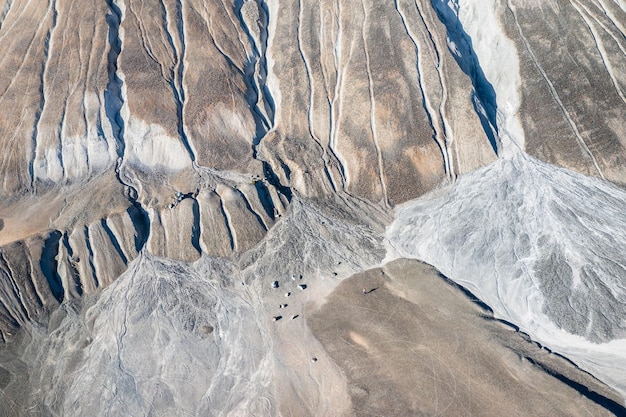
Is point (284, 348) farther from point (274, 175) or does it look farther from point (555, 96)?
point (555, 96)

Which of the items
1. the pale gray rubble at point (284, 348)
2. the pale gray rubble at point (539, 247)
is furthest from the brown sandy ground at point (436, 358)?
the pale gray rubble at point (539, 247)

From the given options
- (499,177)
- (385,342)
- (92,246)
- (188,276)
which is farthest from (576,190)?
(92,246)

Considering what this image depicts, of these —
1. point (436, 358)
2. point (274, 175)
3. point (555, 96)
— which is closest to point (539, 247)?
point (436, 358)

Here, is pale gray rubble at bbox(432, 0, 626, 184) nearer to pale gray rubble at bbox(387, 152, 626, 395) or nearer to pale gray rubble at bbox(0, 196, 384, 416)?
pale gray rubble at bbox(387, 152, 626, 395)

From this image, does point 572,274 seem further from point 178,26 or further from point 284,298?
point 178,26

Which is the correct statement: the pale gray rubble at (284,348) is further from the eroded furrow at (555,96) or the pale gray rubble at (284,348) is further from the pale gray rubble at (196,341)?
the eroded furrow at (555,96)
